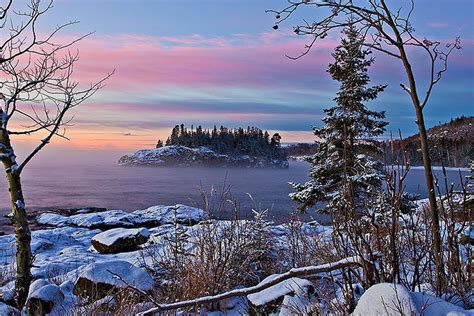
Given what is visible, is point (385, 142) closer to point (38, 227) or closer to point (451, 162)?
point (451, 162)

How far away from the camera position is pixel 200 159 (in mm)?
126062

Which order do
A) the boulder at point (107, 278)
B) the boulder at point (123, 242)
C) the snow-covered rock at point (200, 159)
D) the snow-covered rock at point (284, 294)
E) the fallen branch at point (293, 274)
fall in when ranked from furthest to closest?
1. the snow-covered rock at point (200, 159)
2. the boulder at point (123, 242)
3. the boulder at point (107, 278)
4. the snow-covered rock at point (284, 294)
5. the fallen branch at point (293, 274)

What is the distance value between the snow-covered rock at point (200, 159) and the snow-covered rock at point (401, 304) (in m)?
121

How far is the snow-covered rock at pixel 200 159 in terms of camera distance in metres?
125

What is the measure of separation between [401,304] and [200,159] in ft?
408

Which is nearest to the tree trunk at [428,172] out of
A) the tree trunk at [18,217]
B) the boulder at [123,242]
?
the tree trunk at [18,217]

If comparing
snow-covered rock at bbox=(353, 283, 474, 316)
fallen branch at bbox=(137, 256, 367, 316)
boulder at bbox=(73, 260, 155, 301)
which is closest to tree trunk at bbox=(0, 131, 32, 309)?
boulder at bbox=(73, 260, 155, 301)

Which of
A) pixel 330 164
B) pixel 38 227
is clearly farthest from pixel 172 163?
pixel 330 164

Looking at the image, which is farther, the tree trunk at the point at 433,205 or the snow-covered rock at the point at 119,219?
the snow-covered rock at the point at 119,219

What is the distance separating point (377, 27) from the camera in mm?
3582

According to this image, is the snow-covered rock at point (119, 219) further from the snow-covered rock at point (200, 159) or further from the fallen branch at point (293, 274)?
the snow-covered rock at point (200, 159)

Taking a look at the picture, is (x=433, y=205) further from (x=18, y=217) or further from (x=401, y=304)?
(x=18, y=217)

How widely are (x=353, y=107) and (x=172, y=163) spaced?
380ft

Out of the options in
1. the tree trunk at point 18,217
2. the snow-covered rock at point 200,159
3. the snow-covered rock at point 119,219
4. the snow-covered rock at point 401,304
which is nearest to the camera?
the snow-covered rock at point 401,304
